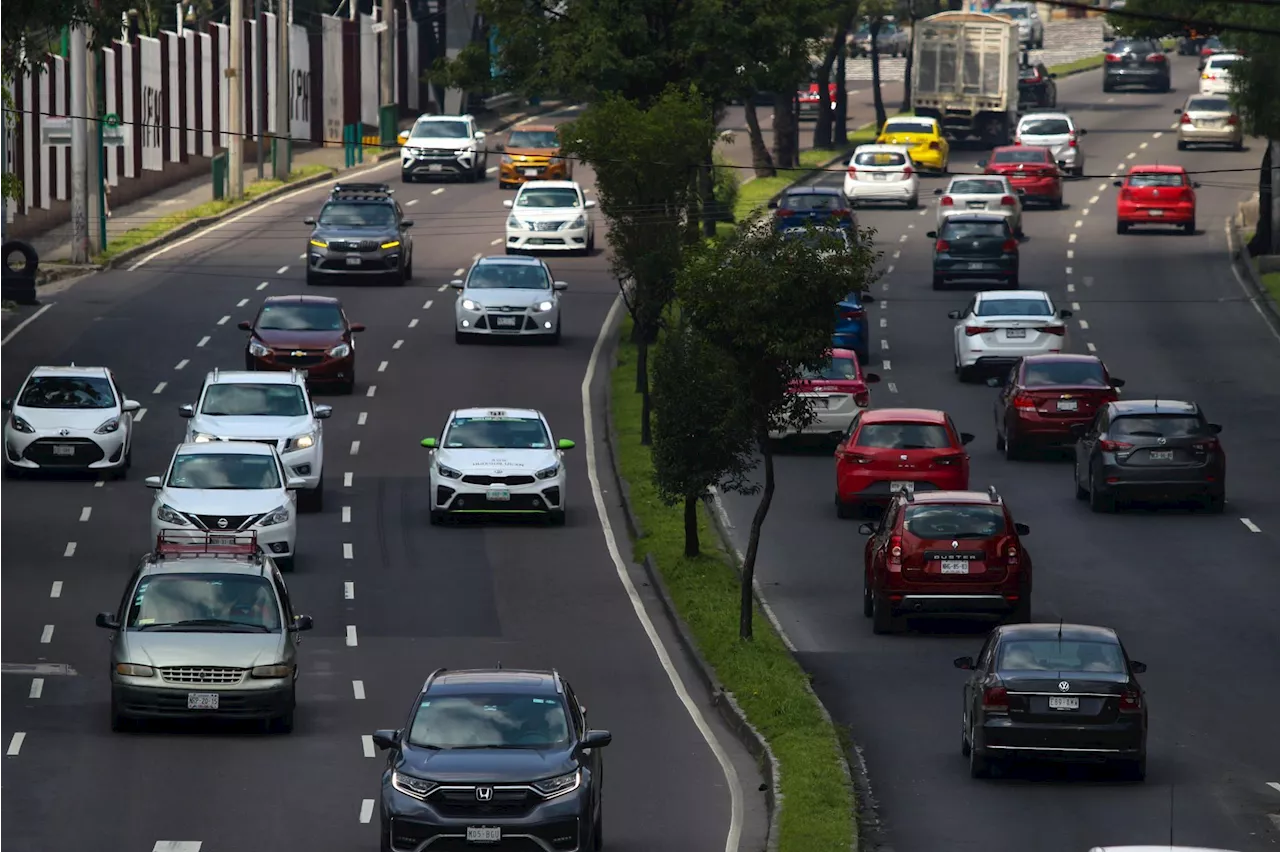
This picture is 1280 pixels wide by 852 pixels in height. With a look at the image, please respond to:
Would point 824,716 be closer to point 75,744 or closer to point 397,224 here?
point 75,744

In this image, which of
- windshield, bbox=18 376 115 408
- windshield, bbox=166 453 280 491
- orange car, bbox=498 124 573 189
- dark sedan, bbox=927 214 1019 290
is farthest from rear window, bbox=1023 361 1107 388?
orange car, bbox=498 124 573 189

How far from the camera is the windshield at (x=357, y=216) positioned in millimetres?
55719

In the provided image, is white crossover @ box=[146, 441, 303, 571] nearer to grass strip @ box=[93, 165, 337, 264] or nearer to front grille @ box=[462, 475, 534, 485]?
front grille @ box=[462, 475, 534, 485]

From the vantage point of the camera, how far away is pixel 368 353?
48531mm

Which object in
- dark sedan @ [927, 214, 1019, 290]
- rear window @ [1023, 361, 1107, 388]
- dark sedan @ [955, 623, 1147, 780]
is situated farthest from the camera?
dark sedan @ [927, 214, 1019, 290]

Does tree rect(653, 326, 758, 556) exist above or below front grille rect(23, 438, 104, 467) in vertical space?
above

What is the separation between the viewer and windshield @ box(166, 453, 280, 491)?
31984 mm

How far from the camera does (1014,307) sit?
153 feet

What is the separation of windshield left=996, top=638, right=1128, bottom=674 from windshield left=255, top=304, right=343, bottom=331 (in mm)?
24387

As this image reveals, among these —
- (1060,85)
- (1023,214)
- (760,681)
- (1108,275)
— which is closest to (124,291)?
(1108,275)

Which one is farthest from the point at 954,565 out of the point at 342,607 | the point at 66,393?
the point at 66,393

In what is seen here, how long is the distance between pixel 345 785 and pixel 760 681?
548 cm

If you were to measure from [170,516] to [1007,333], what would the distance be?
19.4m

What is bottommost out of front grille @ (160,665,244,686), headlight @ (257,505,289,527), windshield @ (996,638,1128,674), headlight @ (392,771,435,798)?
headlight @ (257,505,289,527)
